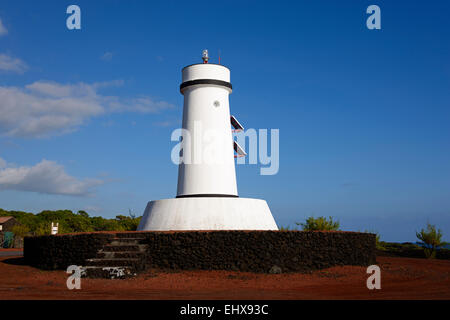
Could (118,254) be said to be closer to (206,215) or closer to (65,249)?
(65,249)

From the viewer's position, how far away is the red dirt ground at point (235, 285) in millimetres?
9570

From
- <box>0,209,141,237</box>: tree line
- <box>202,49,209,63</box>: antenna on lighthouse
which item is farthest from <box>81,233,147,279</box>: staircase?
<box>0,209,141,237</box>: tree line

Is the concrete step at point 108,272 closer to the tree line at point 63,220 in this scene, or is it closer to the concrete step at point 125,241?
the concrete step at point 125,241

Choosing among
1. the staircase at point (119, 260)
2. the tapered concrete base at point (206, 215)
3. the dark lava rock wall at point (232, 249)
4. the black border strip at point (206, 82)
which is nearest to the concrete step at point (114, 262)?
the staircase at point (119, 260)

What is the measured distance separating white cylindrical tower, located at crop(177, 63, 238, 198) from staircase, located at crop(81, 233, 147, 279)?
13.4ft

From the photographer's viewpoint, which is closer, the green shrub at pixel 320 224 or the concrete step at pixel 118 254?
the concrete step at pixel 118 254

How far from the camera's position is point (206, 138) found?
59.3 ft

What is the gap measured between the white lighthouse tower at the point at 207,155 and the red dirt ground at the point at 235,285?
4.04 meters

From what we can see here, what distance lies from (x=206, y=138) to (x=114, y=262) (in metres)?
6.98

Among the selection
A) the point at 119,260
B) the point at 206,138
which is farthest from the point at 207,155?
the point at 119,260

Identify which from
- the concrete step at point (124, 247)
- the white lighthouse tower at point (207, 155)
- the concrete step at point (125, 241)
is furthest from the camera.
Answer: the white lighthouse tower at point (207, 155)

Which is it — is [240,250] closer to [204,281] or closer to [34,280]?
[204,281]
